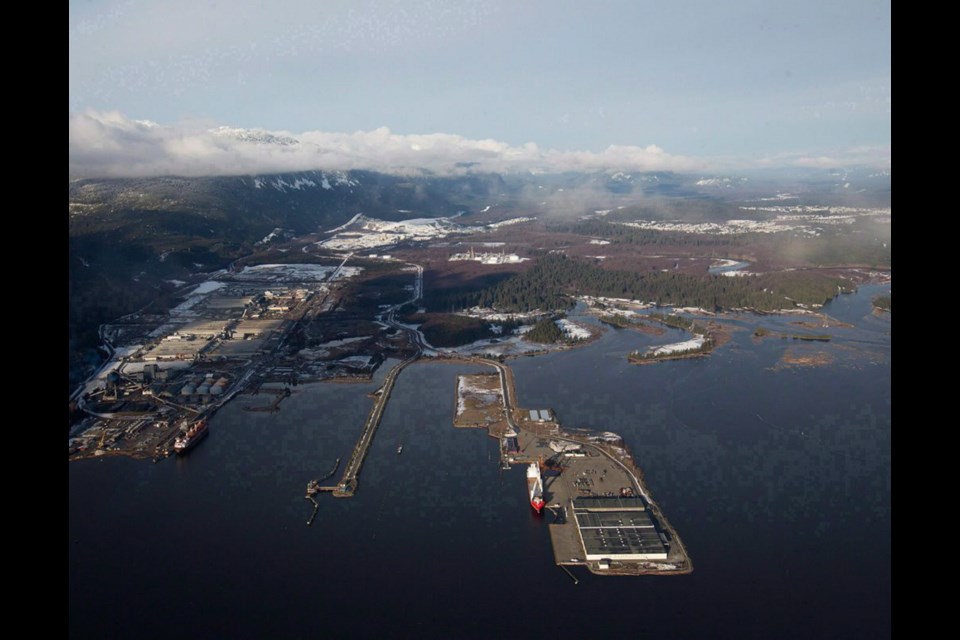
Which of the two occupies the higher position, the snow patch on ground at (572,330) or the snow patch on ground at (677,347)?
the snow patch on ground at (572,330)

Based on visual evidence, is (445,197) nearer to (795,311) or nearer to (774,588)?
(795,311)

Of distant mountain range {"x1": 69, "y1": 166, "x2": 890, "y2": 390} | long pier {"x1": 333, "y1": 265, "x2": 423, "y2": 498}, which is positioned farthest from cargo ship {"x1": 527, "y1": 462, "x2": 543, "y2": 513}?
distant mountain range {"x1": 69, "y1": 166, "x2": 890, "y2": 390}

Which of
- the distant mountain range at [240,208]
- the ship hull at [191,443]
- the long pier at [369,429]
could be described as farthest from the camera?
the distant mountain range at [240,208]

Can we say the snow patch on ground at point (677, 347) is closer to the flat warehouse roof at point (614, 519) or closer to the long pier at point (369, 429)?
the long pier at point (369, 429)

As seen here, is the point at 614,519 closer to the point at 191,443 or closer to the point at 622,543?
the point at 622,543

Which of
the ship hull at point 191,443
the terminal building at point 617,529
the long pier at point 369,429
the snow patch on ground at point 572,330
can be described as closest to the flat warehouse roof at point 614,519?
the terminal building at point 617,529

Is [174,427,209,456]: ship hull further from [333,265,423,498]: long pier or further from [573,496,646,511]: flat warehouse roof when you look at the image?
[573,496,646,511]: flat warehouse roof
